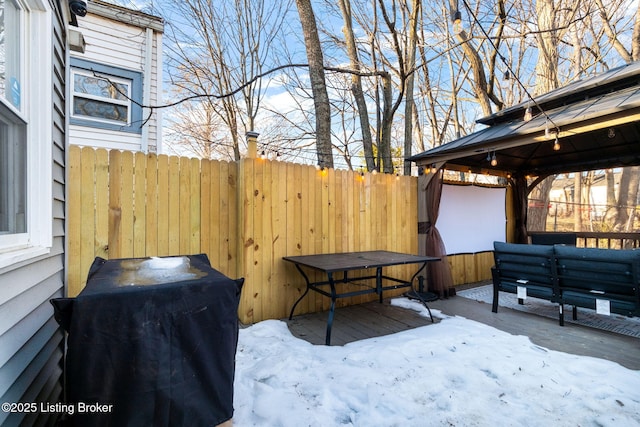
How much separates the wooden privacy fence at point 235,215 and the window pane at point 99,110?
297cm

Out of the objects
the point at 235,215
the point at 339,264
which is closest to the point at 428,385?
the point at 339,264

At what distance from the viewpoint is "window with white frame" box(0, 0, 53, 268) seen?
126cm

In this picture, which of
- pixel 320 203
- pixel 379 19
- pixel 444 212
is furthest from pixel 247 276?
pixel 379 19

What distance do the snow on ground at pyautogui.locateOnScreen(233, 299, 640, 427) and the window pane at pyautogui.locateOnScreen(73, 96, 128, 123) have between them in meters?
4.51

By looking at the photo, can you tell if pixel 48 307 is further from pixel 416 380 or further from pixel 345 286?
pixel 345 286

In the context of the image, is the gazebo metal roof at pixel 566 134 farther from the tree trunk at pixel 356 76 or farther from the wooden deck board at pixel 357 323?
the wooden deck board at pixel 357 323

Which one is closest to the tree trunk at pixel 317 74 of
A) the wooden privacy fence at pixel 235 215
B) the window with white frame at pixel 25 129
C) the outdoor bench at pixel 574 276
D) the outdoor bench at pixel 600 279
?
the wooden privacy fence at pixel 235 215

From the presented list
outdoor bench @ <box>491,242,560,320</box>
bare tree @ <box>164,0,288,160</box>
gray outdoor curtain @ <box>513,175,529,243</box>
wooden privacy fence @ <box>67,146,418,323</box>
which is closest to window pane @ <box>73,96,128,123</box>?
bare tree @ <box>164,0,288,160</box>

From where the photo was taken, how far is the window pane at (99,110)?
4902mm

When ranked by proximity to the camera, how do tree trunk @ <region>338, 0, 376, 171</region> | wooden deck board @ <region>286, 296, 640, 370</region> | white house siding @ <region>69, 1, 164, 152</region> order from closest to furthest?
wooden deck board @ <region>286, 296, 640, 370</region> → white house siding @ <region>69, 1, 164, 152</region> → tree trunk @ <region>338, 0, 376, 171</region>

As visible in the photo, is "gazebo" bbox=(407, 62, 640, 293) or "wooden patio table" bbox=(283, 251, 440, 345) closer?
"wooden patio table" bbox=(283, 251, 440, 345)

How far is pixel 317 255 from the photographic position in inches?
145

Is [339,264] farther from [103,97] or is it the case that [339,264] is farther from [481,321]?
[103,97]

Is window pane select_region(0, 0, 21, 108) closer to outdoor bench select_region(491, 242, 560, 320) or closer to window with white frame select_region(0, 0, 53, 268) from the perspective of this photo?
window with white frame select_region(0, 0, 53, 268)
